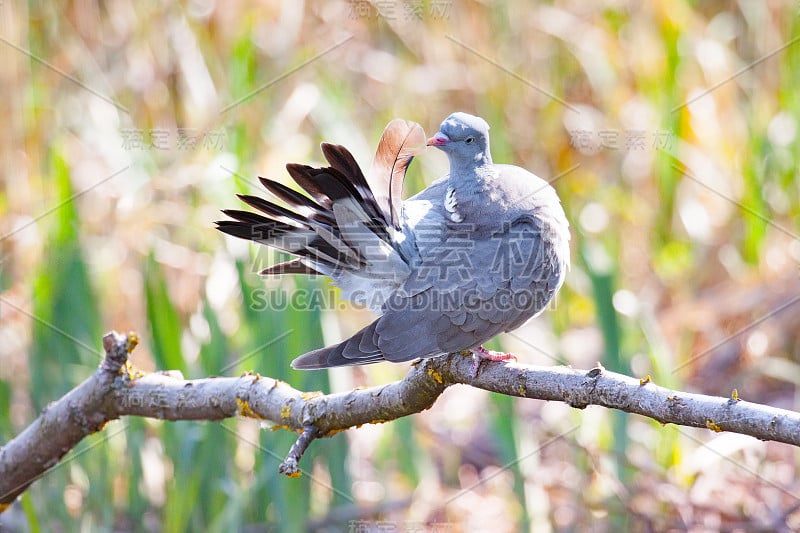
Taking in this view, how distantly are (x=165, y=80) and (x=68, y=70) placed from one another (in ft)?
1.47

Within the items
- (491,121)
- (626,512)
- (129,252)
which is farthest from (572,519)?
(129,252)

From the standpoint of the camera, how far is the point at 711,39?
192 inches

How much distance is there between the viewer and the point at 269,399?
1974 mm

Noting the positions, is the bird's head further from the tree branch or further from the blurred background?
the blurred background

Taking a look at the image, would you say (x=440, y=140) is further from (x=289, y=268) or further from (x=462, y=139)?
(x=289, y=268)

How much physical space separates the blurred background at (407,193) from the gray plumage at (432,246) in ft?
2.46

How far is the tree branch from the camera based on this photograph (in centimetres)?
165

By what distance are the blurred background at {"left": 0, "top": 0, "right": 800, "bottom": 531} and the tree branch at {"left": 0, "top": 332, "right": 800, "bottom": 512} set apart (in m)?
0.88

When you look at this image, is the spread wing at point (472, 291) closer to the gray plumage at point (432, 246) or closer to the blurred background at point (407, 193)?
the gray plumage at point (432, 246)

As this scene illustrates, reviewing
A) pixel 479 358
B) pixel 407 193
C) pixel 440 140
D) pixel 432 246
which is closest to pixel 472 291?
pixel 432 246

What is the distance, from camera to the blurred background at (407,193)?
124 inches

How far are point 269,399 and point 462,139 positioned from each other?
917 mm

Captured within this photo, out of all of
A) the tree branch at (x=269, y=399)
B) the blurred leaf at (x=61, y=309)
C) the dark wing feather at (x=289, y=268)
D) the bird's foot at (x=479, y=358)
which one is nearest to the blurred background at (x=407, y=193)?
the blurred leaf at (x=61, y=309)

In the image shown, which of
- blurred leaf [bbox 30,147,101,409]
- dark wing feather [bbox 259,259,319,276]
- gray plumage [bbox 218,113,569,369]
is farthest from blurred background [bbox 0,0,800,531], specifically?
gray plumage [bbox 218,113,569,369]
